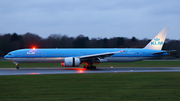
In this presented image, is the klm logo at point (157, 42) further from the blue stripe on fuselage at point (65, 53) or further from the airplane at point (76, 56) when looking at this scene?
the blue stripe on fuselage at point (65, 53)

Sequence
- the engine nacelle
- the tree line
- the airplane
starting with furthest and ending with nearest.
Answer: the tree line, the airplane, the engine nacelle

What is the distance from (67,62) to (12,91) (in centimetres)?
1333

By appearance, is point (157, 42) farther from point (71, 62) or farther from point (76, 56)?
point (71, 62)

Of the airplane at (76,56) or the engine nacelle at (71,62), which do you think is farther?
the airplane at (76,56)

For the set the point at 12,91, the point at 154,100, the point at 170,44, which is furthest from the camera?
the point at 170,44

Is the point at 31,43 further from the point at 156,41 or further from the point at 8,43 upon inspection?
the point at 156,41

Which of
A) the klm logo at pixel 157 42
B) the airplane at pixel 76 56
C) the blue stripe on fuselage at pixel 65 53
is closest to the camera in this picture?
the airplane at pixel 76 56

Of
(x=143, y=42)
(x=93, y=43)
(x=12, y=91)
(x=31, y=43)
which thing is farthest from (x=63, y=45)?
(x=12, y=91)

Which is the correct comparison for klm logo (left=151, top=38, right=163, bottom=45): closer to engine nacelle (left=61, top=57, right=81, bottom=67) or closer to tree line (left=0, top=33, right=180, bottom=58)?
engine nacelle (left=61, top=57, right=81, bottom=67)

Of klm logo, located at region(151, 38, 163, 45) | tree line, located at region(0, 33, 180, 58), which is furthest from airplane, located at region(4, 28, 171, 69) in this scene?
tree line, located at region(0, 33, 180, 58)

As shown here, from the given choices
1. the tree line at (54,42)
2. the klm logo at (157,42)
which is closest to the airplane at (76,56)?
the klm logo at (157,42)

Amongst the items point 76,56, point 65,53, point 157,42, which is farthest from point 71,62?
point 157,42

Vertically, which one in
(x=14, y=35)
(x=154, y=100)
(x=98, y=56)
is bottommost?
(x=154, y=100)

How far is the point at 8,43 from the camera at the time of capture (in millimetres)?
59500
